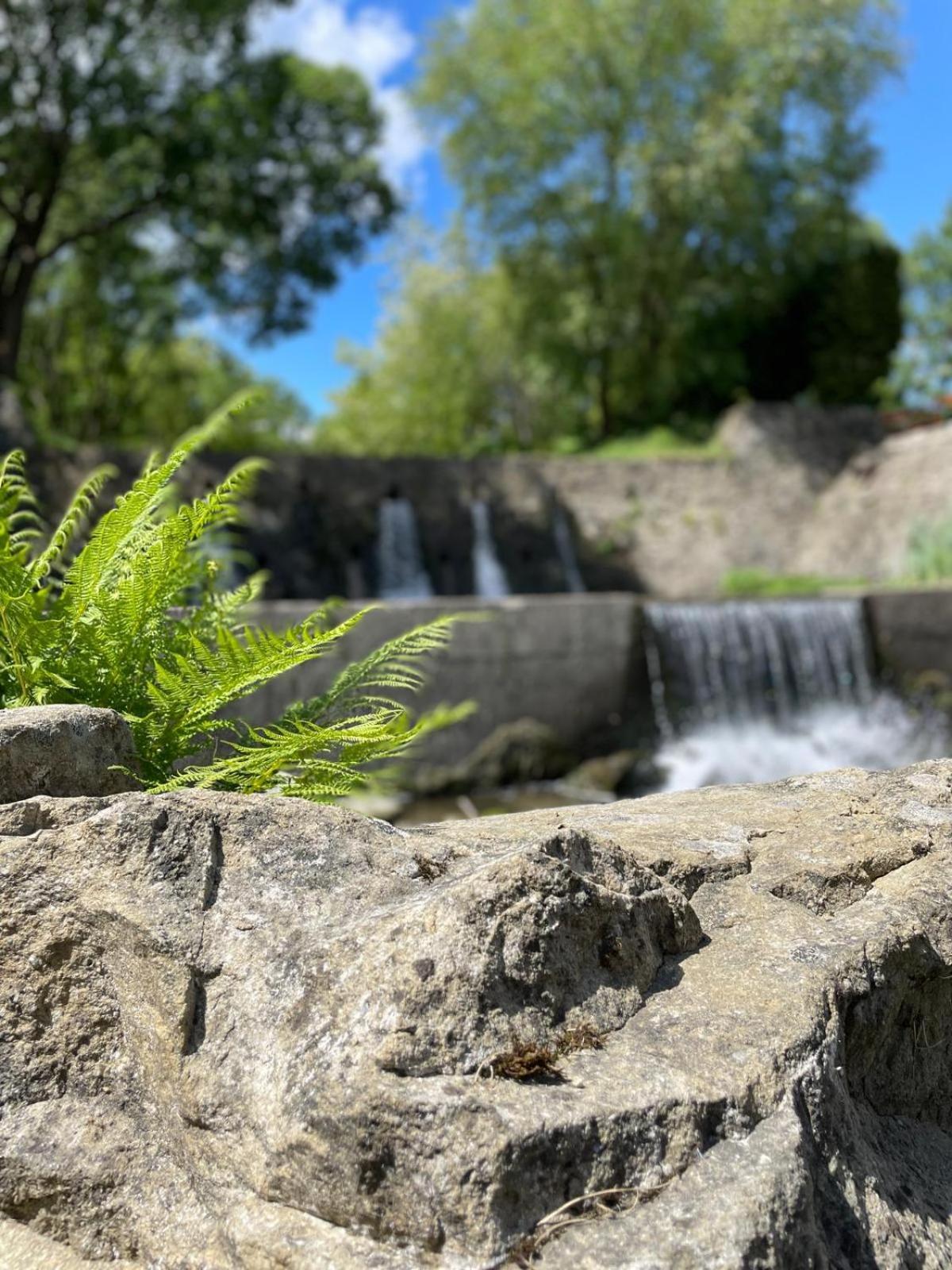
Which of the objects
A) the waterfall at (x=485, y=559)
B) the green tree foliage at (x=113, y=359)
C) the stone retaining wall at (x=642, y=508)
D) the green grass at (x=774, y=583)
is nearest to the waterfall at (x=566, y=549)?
the stone retaining wall at (x=642, y=508)

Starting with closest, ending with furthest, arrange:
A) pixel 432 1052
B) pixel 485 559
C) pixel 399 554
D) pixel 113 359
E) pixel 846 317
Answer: pixel 432 1052, pixel 399 554, pixel 485 559, pixel 846 317, pixel 113 359

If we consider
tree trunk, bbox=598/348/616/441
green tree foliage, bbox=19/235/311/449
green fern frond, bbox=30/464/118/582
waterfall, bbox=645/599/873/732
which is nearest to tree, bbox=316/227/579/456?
tree trunk, bbox=598/348/616/441

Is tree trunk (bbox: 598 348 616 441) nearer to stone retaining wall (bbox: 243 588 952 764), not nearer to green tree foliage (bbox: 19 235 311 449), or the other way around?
green tree foliage (bbox: 19 235 311 449)

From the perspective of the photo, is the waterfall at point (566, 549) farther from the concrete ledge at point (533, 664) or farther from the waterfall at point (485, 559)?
the concrete ledge at point (533, 664)

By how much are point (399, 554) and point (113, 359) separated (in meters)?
15.4

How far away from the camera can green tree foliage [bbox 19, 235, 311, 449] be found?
80.6 ft

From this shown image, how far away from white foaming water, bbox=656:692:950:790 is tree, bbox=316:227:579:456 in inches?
532

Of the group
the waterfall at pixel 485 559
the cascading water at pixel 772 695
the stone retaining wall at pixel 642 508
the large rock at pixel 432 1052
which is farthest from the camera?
the waterfall at pixel 485 559

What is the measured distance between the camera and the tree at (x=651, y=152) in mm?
20312

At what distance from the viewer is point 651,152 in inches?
794

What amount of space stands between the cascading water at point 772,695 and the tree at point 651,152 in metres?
11.5

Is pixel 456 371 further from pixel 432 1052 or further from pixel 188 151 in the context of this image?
pixel 432 1052

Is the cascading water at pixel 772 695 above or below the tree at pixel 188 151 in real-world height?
below

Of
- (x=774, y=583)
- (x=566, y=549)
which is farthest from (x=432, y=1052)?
(x=566, y=549)
